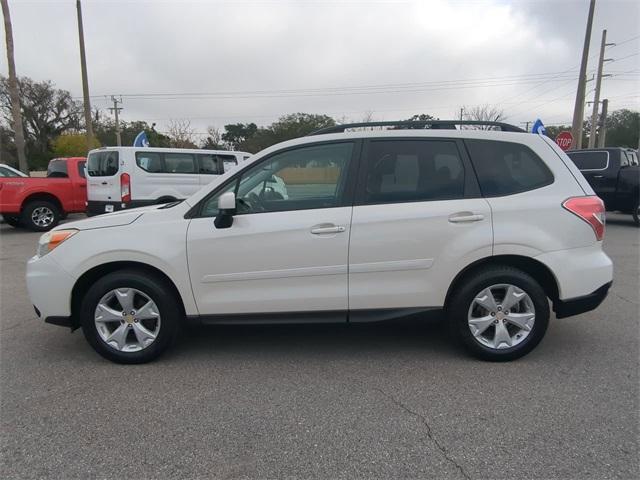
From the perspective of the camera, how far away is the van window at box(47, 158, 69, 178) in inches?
446

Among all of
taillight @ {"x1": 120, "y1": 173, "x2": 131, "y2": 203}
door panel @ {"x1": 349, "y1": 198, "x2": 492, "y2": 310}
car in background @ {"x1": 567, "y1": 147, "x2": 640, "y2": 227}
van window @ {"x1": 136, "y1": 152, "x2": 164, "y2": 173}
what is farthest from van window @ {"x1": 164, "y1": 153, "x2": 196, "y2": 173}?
car in background @ {"x1": 567, "y1": 147, "x2": 640, "y2": 227}

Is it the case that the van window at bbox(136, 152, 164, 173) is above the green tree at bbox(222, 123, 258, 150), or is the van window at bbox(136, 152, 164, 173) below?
below

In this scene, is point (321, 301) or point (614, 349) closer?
point (321, 301)

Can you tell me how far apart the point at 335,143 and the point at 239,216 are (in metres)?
0.98

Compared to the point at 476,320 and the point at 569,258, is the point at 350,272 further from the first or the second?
the point at 569,258

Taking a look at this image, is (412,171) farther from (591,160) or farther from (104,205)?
(591,160)

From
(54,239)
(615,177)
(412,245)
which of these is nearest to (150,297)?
(54,239)

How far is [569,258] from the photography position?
3.43 metres

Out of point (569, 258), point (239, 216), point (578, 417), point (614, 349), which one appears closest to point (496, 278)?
point (569, 258)

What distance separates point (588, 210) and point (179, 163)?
9.29m

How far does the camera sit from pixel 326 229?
336cm

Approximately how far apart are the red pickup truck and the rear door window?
42.7 ft

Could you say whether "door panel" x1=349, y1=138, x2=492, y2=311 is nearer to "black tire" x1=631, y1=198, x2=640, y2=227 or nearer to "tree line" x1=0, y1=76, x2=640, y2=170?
"black tire" x1=631, y1=198, x2=640, y2=227

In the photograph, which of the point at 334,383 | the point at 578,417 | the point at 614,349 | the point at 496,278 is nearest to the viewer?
the point at 578,417
